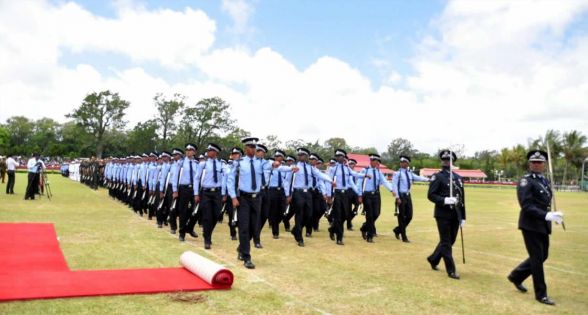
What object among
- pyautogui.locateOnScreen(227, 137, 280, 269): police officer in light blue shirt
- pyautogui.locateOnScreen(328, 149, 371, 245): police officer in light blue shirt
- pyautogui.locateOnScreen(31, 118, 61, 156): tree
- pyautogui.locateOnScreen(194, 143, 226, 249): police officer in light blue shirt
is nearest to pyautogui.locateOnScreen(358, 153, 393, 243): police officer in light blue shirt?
pyautogui.locateOnScreen(328, 149, 371, 245): police officer in light blue shirt

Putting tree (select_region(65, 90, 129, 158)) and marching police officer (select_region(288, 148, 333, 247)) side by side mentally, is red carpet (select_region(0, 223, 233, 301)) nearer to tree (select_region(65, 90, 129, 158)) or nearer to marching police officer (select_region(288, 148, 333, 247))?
marching police officer (select_region(288, 148, 333, 247))

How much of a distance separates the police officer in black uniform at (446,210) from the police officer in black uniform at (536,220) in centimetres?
110

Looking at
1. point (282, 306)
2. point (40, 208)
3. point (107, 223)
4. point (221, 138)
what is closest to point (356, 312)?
point (282, 306)

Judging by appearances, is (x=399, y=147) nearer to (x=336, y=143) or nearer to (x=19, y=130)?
(x=336, y=143)

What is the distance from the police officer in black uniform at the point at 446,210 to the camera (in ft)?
26.0

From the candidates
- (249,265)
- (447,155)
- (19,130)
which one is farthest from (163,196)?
(19,130)

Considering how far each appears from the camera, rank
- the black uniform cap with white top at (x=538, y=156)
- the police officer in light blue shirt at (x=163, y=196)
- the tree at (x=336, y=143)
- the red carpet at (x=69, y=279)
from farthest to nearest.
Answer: the tree at (x=336, y=143) < the police officer in light blue shirt at (x=163, y=196) < the black uniform cap with white top at (x=538, y=156) < the red carpet at (x=69, y=279)

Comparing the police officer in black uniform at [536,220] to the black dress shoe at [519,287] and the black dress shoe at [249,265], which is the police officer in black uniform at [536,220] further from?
the black dress shoe at [249,265]

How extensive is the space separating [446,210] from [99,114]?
265 feet

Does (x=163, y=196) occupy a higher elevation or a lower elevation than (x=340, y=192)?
lower

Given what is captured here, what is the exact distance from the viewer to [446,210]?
26.8ft

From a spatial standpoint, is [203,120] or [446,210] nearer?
[446,210]

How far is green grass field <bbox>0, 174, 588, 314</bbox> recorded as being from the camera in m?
5.70

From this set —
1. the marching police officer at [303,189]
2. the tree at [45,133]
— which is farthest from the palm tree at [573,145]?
the tree at [45,133]
